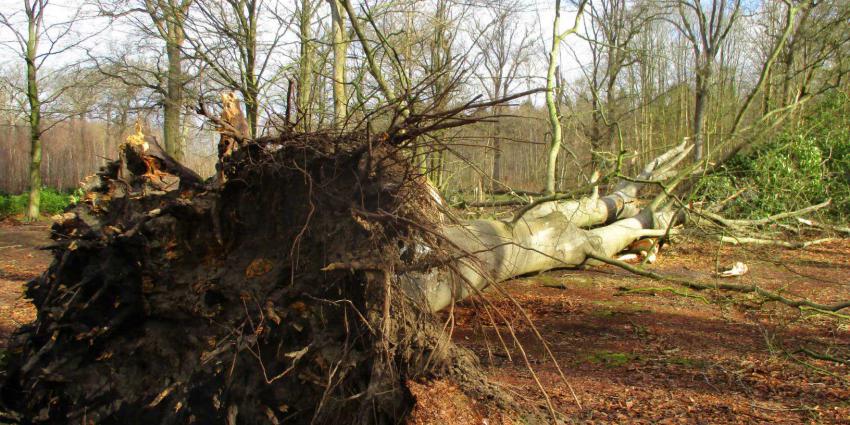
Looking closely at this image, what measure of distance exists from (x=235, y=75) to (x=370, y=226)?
10322 millimetres

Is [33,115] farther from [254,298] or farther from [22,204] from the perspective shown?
[254,298]

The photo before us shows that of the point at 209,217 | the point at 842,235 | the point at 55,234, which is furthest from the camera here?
the point at 842,235

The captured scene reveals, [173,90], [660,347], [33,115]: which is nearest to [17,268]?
[173,90]

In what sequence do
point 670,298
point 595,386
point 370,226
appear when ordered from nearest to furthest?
point 370,226
point 595,386
point 670,298

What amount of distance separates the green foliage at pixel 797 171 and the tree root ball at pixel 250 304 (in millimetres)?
9488

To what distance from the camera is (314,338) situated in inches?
101

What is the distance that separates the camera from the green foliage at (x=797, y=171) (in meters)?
11.1

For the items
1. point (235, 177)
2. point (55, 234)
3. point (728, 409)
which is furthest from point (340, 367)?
point (728, 409)

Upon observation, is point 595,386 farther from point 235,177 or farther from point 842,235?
point 842,235

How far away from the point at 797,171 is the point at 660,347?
1013 cm

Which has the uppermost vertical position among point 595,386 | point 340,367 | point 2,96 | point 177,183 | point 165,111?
point 2,96

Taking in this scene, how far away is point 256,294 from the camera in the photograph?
269 cm

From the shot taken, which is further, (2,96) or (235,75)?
(2,96)

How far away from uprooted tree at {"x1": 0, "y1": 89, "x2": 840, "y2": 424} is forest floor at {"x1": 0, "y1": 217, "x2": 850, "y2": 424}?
1.41 feet
